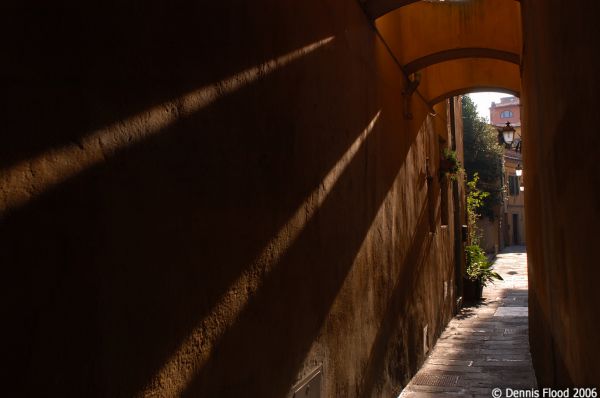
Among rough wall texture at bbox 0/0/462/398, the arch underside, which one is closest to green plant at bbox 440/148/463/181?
the arch underside

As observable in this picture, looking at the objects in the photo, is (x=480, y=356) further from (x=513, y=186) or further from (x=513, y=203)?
(x=513, y=203)

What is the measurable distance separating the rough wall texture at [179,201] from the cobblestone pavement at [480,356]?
218 cm

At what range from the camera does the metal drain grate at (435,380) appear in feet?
20.6

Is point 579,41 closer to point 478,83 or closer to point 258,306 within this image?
point 258,306

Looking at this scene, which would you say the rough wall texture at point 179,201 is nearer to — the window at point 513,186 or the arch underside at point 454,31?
the arch underside at point 454,31

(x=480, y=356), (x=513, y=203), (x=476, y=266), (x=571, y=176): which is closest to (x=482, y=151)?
(x=513, y=203)

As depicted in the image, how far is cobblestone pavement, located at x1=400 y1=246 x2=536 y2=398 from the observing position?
6137 mm

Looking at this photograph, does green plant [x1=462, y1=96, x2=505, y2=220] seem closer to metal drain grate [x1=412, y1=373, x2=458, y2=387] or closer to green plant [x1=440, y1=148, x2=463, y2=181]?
green plant [x1=440, y1=148, x2=463, y2=181]

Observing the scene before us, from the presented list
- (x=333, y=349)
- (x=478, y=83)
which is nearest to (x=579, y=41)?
(x=333, y=349)

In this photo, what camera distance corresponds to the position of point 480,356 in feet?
25.2

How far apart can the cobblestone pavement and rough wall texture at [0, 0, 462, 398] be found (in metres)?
2.18

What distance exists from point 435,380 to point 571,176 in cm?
462

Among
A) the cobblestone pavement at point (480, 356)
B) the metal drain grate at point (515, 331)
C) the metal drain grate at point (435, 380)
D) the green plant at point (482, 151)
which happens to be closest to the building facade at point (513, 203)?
the green plant at point (482, 151)

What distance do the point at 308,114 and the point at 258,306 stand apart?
1397 millimetres
